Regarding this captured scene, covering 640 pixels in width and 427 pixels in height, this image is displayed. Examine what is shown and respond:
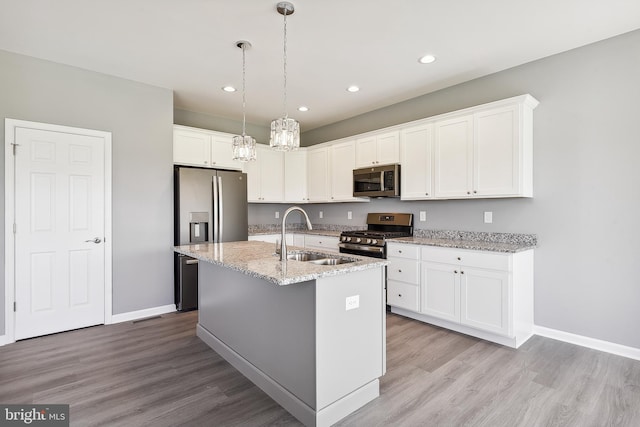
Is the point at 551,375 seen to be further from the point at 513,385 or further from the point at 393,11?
the point at 393,11

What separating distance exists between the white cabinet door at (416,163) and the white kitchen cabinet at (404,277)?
2.32ft

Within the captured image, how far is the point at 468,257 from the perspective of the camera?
123 inches

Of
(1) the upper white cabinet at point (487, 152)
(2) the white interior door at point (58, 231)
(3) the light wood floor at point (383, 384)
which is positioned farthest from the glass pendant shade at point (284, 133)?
(2) the white interior door at point (58, 231)

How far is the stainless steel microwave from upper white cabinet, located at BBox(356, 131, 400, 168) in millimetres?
110

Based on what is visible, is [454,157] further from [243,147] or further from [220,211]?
[220,211]

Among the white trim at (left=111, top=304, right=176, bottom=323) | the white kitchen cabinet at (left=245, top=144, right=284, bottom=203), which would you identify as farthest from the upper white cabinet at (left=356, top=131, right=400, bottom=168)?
the white trim at (left=111, top=304, right=176, bottom=323)

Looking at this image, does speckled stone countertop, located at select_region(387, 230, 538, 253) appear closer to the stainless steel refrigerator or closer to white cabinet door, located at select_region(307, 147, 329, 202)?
white cabinet door, located at select_region(307, 147, 329, 202)

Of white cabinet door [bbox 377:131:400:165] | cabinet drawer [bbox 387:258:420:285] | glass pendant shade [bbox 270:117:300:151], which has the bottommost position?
cabinet drawer [bbox 387:258:420:285]

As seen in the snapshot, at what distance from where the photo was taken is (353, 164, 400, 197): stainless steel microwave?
4109mm

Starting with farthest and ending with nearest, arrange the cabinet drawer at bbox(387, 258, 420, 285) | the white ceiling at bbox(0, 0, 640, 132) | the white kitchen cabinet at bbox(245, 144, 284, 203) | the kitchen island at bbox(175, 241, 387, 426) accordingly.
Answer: the white kitchen cabinet at bbox(245, 144, 284, 203) → the cabinet drawer at bbox(387, 258, 420, 285) → the white ceiling at bbox(0, 0, 640, 132) → the kitchen island at bbox(175, 241, 387, 426)

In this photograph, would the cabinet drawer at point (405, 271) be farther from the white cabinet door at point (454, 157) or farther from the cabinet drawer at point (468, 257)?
the white cabinet door at point (454, 157)

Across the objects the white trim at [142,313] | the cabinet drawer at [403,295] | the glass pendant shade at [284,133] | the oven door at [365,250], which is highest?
the glass pendant shade at [284,133]

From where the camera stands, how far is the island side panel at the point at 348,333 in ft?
6.17

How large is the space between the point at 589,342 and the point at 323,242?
3.16 metres
